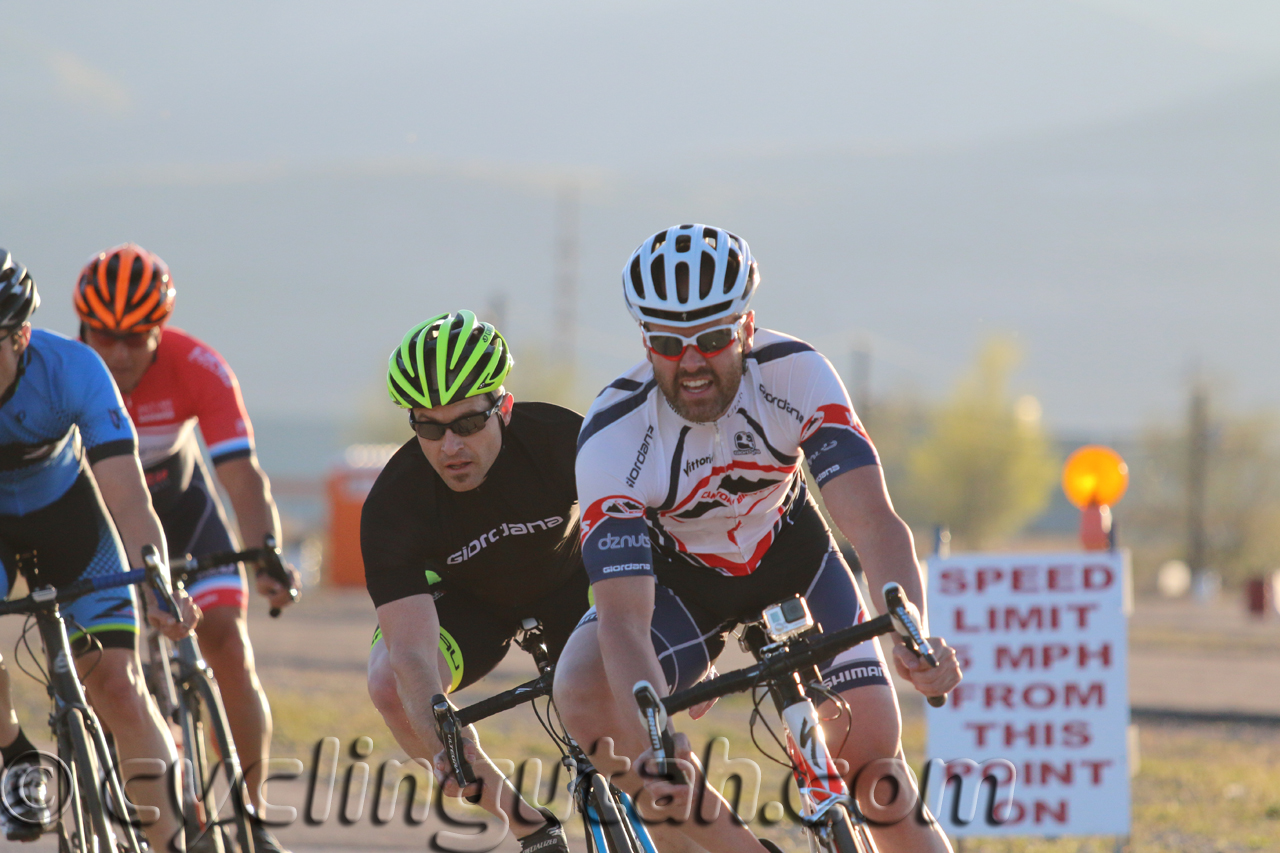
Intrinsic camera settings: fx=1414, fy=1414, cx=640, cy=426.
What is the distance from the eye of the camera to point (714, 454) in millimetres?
4074

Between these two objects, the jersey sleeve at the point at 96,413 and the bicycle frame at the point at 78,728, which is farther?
the jersey sleeve at the point at 96,413

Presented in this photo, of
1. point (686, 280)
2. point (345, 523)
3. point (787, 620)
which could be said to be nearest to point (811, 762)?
point (787, 620)

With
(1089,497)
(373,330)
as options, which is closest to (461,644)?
(1089,497)

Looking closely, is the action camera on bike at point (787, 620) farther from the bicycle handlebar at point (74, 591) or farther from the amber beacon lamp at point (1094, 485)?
the amber beacon lamp at point (1094, 485)

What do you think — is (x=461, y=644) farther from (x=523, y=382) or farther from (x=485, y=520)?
(x=523, y=382)

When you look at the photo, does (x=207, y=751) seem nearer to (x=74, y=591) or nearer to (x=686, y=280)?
(x=74, y=591)

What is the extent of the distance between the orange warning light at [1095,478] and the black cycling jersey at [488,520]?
14.2ft

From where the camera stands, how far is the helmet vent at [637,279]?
3.93 m

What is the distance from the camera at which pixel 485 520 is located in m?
4.61

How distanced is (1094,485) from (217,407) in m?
5.01

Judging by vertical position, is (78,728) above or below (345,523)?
above

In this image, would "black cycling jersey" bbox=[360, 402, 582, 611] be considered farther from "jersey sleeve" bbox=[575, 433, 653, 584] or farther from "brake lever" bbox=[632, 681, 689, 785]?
"brake lever" bbox=[632, 681, 689, 785]

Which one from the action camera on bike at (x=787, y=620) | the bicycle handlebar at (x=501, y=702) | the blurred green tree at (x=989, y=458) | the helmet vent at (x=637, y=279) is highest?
the helmet vent at (x=637, y=279)
